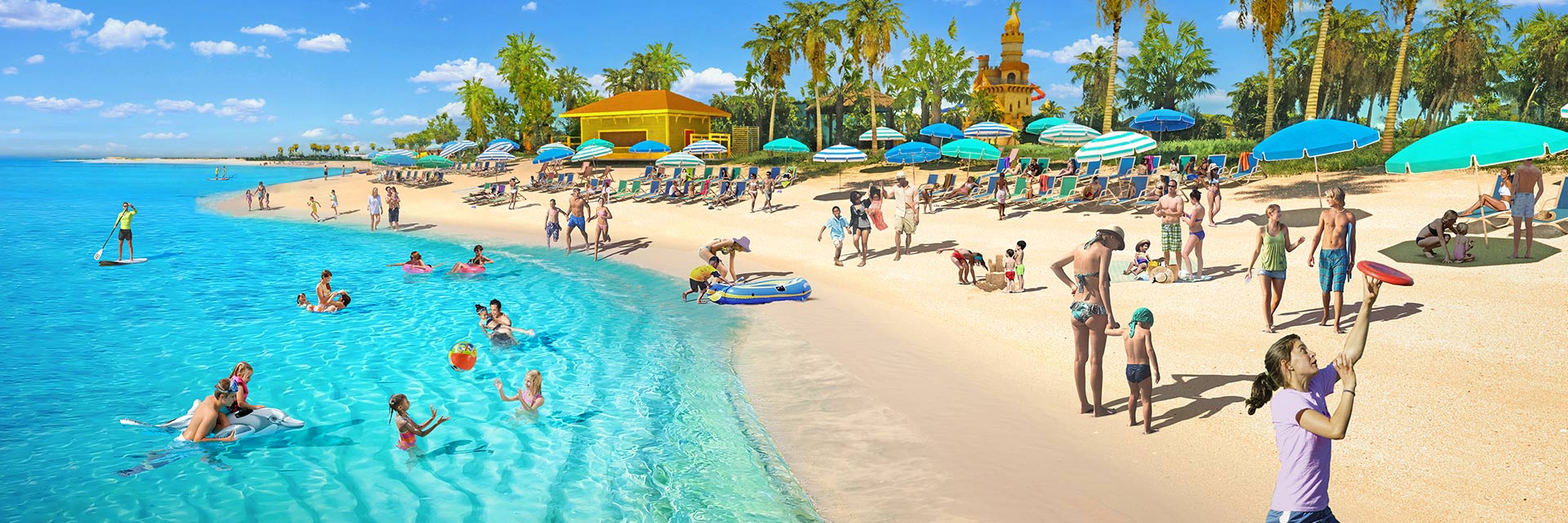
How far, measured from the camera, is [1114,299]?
1142cm

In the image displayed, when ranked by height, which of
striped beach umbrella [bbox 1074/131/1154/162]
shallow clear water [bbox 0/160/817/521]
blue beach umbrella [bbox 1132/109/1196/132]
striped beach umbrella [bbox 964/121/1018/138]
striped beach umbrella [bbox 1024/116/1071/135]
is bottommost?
shallow clear water [bbox 0/160/817/521]

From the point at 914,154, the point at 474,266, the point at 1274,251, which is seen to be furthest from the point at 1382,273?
the point at 914,154

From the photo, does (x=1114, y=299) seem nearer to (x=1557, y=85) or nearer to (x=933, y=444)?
(x=933, y=444)

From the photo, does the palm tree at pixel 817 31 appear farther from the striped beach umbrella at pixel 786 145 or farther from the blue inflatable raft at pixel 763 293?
the blue inflatable raft at pixel 763 293

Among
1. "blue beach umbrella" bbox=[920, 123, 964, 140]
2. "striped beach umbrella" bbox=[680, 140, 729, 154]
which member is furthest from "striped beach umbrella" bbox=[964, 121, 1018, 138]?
"striped beach umbrella" bbox=[680, 140, 729, 154]

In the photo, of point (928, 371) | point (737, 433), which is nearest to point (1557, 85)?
point (928, 371)

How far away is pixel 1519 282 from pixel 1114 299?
5062 millimetres

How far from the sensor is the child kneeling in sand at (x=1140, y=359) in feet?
19.7

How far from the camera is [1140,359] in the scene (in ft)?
20.2

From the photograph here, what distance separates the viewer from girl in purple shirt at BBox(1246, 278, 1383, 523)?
10.8 ft

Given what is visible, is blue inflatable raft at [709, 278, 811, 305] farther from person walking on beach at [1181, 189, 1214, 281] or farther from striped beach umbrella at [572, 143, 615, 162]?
striped beach umbrella at [572, 143, 615, 162]

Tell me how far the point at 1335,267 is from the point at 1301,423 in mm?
6740

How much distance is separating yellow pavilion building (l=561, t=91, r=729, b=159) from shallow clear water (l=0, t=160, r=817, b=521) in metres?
26.1

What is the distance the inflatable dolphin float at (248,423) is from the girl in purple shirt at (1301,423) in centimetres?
878
